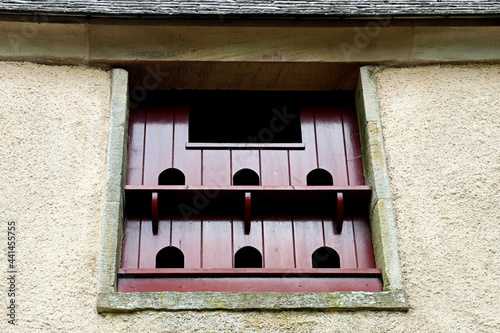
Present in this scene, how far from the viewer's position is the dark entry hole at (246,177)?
5.57m

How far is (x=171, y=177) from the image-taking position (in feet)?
18.3

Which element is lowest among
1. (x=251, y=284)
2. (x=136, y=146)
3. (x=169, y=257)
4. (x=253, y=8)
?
(x=251, y=284)

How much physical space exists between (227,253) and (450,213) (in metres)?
1.47

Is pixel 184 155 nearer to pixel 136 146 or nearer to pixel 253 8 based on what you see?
pixel 136 146

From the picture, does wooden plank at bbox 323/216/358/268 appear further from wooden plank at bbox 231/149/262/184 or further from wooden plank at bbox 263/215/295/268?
wooden plank at bbox 231/149/262/184

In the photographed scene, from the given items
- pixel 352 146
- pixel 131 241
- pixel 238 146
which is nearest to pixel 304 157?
pixel 352 146

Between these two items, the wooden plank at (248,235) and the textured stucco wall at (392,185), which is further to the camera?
the wooden plank at (248,235)

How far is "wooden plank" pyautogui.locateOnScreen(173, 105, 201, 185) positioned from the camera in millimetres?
5434

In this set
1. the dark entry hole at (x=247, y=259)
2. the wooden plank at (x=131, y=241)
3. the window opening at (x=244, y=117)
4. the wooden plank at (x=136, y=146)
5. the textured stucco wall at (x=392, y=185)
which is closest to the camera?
the textured stucco wall at (x=392, y=185)

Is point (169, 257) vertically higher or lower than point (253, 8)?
lower

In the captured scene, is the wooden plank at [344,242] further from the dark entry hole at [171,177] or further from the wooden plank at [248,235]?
the dark entry hole at [171,177]

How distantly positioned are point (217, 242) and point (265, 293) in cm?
65

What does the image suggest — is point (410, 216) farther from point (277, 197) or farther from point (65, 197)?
point (65, 197)

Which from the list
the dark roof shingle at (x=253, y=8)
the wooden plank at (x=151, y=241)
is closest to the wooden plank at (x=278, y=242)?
the wooden plank at (x=151, y=241)
